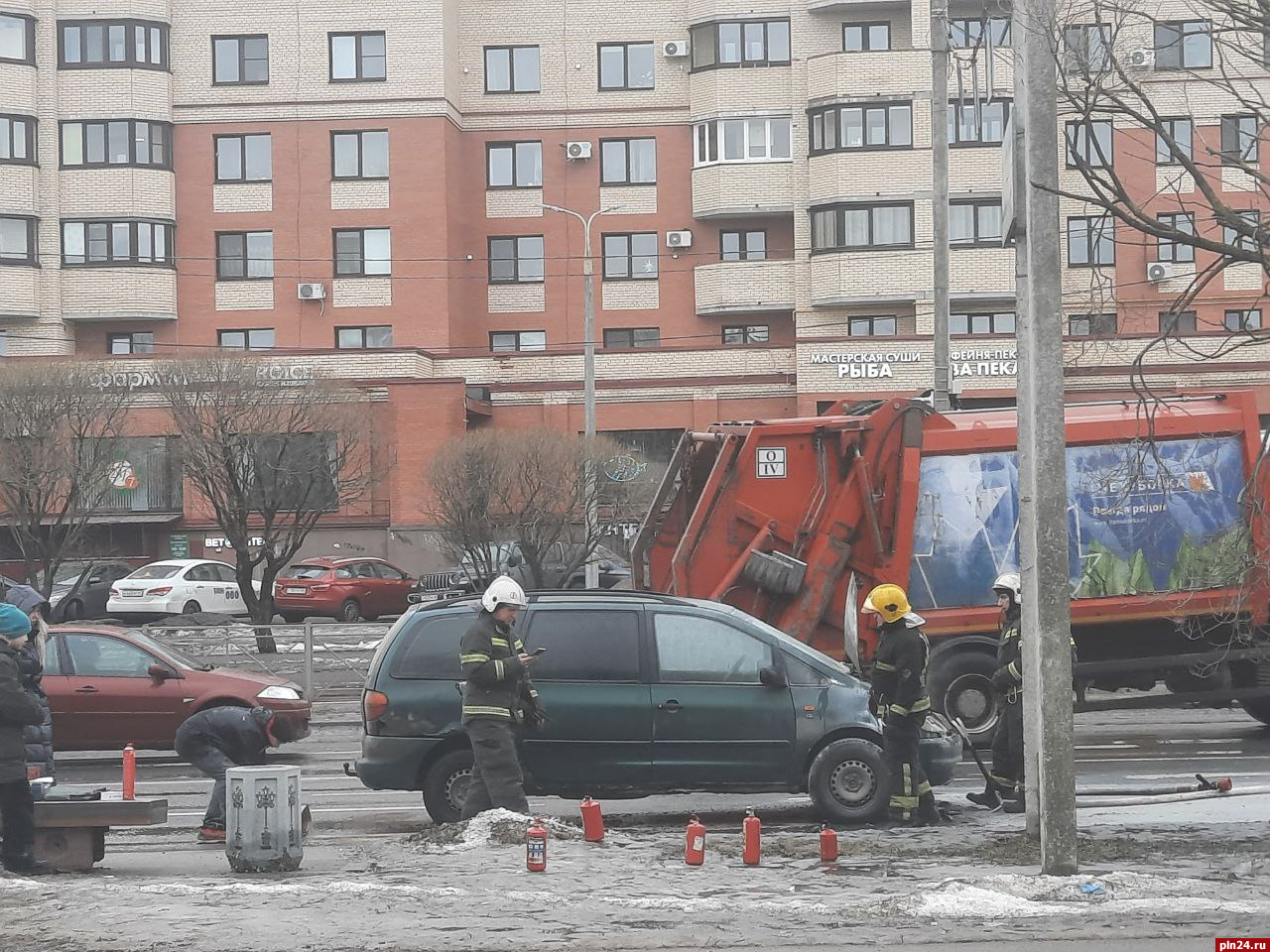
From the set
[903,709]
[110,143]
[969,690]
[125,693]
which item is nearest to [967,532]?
[969,690]

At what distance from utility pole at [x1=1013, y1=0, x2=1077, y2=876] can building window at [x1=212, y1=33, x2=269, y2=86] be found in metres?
43.7

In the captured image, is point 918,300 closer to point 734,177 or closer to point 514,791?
point 734,177

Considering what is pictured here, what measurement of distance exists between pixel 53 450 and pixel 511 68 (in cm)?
2608

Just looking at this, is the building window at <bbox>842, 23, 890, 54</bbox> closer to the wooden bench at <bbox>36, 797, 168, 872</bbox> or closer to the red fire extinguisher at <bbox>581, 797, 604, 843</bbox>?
the red fire extinguisher at <bbox>581, 797, 604, 843</bbox>

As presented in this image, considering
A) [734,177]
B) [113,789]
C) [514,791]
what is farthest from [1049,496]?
[734,177]

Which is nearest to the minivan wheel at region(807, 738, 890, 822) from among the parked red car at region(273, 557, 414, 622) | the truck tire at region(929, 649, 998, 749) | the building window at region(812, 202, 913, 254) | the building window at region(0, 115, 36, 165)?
the truck tire at region(929, 649, 998, 749)

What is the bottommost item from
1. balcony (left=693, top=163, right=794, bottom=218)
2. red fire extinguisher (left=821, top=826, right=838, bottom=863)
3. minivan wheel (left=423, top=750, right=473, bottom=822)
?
red fire extinguisher (left=821, top=826, right=838, bottom=863)

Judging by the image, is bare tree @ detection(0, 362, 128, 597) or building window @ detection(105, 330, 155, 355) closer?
bare tree @ detection(0, 362, 128, 597)

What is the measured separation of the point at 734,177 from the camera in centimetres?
4906

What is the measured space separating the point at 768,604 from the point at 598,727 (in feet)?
16.1

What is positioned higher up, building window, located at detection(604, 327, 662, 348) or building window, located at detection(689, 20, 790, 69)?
building window, located at detection(689, 20, 790, 69)

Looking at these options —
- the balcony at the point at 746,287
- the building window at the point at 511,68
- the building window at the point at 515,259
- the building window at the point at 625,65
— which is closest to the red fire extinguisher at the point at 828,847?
the balcony at the point at 746,287

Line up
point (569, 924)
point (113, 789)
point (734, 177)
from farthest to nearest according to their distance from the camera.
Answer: point (734, 177), point (113, 789), point (569, 924)

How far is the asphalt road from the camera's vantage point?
11.9 m
